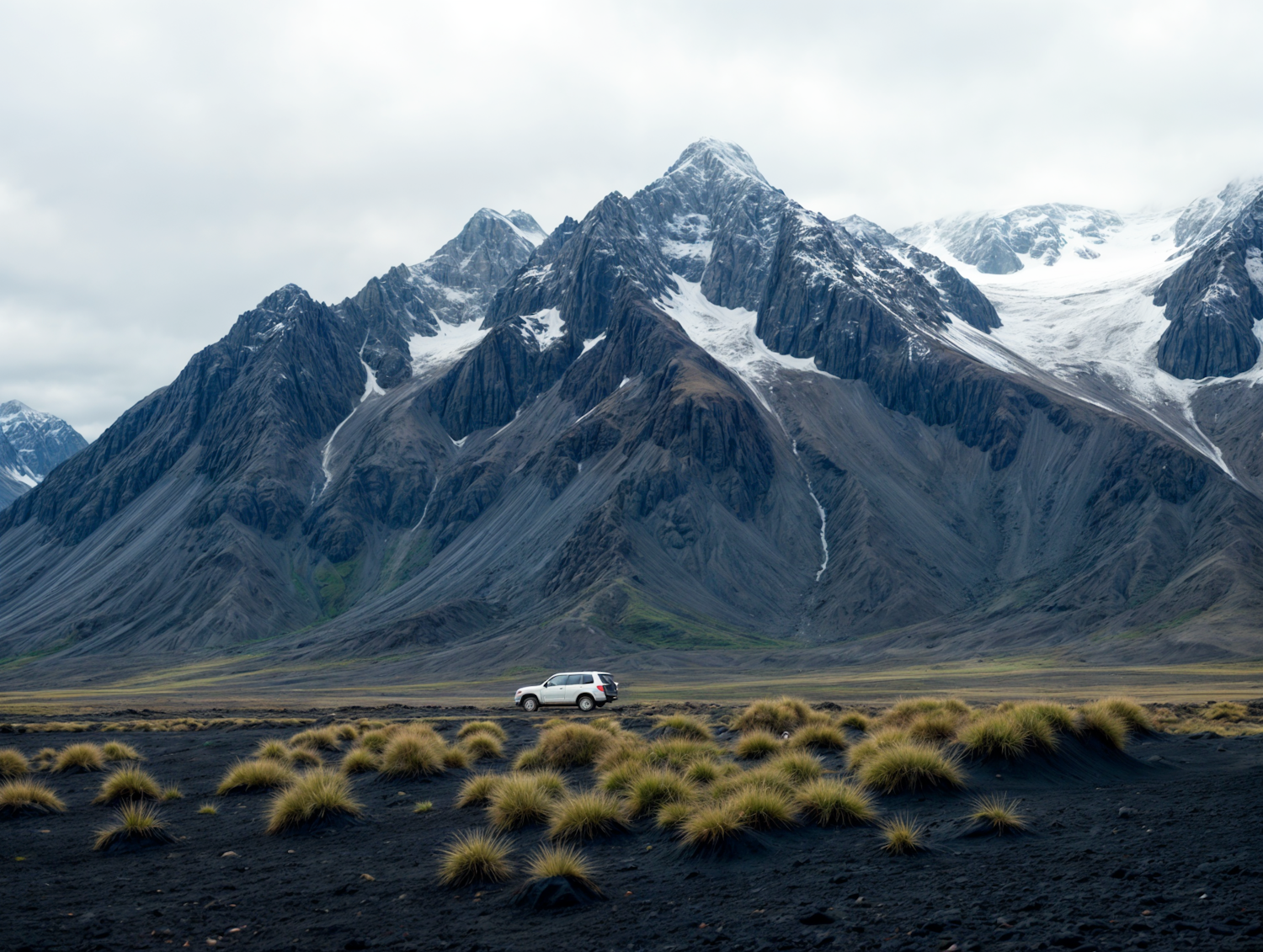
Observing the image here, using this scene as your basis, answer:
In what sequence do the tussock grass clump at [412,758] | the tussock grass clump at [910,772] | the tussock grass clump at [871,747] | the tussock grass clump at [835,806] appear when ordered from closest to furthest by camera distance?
the tussock grass clump at [835,806] < the tussock grass clump at [910,772] < the tussock grass clump at [871,747] < the tussock grass clump at [412,758]

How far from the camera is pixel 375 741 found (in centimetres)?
2692

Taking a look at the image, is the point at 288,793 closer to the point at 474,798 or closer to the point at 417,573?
the point at 474,798

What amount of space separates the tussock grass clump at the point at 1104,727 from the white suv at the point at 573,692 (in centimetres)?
2897

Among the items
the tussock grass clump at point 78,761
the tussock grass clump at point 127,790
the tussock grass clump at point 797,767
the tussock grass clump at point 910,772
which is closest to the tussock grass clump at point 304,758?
the tussock grass clump at point 127,790

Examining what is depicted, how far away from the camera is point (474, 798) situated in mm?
18219

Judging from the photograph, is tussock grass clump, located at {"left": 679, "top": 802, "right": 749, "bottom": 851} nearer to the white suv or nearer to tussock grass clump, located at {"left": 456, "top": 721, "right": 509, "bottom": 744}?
tussock grass clump, located at {"left": 456, "top": 721, "right": 509, "bottom": 744}

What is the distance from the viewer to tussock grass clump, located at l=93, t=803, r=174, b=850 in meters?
15.9

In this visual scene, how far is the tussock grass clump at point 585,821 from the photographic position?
1448cm

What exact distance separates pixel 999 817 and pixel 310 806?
38.9 ft

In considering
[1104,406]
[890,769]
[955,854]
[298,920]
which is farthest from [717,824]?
[1104,406]

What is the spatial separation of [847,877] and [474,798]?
29.1 feet

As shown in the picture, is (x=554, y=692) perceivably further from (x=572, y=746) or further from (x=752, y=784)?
(x=752, y=784)

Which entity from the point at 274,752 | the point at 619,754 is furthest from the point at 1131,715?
the point at 274,752

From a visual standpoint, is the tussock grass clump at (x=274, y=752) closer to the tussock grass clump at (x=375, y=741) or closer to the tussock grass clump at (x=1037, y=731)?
the tussock grass clump at (x=375, y=741)
